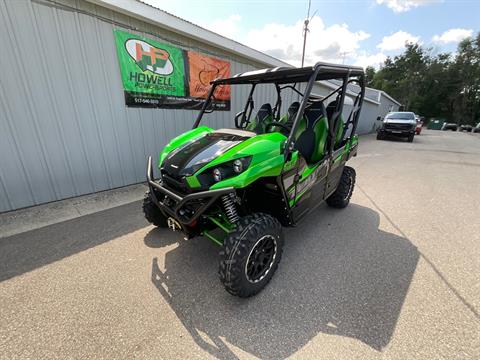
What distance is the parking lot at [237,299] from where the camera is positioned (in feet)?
4.88

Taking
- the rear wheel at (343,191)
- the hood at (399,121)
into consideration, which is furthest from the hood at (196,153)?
the hood at (399,121)

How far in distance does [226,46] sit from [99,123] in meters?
3.27

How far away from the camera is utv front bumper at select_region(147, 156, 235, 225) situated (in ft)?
5.36

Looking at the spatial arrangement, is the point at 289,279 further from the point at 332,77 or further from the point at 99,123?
the point at 99,123

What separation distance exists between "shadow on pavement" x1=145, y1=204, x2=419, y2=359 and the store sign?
2.79 meters

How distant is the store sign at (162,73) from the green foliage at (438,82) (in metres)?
43.5

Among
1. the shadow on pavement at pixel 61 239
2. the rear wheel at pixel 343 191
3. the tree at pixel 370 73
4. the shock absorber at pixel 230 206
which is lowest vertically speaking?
the shadow on pavement at pixel 61 239

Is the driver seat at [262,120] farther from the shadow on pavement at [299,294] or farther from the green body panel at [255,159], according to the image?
the shadow on pavement at [299,294]

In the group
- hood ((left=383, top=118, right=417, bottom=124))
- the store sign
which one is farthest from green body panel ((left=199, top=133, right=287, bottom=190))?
hood ((left=383, top=118, right=417, bottom=124))

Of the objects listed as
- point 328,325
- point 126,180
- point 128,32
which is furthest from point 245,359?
point 128,32

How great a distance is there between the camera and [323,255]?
8.04 ft

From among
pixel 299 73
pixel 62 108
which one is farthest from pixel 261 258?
pixel 62 108

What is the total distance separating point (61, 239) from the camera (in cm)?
262

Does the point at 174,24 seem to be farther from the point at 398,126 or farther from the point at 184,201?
the point at 398,126
